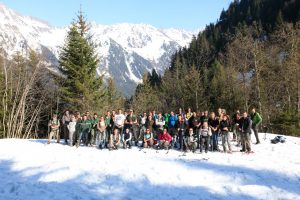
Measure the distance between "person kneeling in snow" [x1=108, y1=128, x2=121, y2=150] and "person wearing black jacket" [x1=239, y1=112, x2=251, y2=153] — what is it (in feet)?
20.9

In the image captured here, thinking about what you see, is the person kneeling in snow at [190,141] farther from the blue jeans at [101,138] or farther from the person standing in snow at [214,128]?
the blue jeans at [101,138]

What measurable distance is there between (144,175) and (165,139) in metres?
5.78

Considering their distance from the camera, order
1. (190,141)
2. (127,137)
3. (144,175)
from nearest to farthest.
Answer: (144,175), (190,141), (127,137)

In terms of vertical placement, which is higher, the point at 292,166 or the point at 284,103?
the point at 284,103

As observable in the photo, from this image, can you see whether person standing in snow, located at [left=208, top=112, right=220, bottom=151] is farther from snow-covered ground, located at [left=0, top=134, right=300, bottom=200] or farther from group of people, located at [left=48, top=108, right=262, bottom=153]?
snow-covered ground, located at [left=0, top=134, right=300, bottom=200]

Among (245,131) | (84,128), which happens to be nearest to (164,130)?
(245,131)

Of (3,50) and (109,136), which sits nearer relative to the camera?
(109,136)

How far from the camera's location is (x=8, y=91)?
3934cm

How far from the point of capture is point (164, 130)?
20312mm

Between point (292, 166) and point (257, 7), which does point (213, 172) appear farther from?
point (257, 7)

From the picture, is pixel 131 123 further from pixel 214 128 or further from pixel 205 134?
pixel 214 128

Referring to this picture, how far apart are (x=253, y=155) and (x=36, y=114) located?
2825 centimetres

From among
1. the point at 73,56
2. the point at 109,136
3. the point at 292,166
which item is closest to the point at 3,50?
the point at 73,56

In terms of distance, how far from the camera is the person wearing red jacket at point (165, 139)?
20297 millimetres
